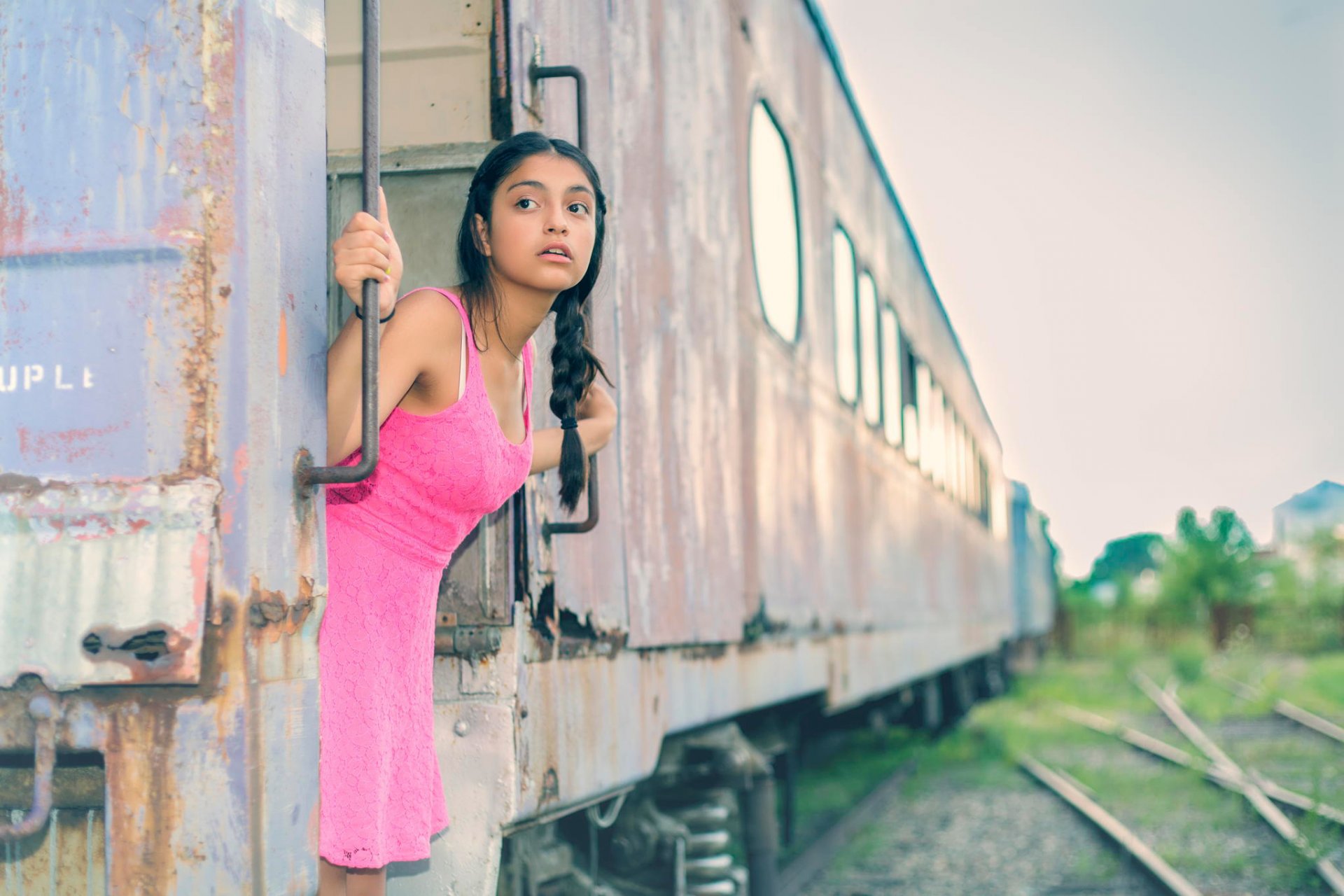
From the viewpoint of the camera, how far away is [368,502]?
176 cm

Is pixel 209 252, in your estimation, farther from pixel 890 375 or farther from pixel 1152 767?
pixel 1152 767

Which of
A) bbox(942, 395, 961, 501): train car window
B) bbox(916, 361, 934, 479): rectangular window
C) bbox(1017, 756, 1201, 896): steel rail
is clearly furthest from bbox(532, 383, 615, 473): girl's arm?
bbox(942, 395, 961, 501): train car window

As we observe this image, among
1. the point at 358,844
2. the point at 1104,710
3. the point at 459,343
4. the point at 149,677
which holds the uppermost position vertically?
the point at 459,343

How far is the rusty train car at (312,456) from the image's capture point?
1457 millimetres

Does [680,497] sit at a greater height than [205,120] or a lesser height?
lesser

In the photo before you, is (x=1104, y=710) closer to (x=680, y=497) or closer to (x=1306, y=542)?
(x=680, y=497)

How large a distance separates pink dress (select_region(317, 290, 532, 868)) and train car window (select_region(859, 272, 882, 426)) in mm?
4265

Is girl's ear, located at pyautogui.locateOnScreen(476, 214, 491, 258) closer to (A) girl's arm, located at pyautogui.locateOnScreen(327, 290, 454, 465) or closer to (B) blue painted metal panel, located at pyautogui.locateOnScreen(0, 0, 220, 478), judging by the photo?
(A) girl's arm, located at pyautogui.locateOnScreen(327, 290, 454, 465)

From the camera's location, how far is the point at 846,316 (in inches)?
221

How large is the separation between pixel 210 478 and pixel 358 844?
1.61 ft

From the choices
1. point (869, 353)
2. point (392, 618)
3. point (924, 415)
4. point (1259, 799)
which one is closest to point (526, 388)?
point (392, 618)

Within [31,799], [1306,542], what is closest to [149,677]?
[31,799]

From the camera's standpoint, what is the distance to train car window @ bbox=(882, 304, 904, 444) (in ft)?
22.4

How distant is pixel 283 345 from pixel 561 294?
1.95 ft
